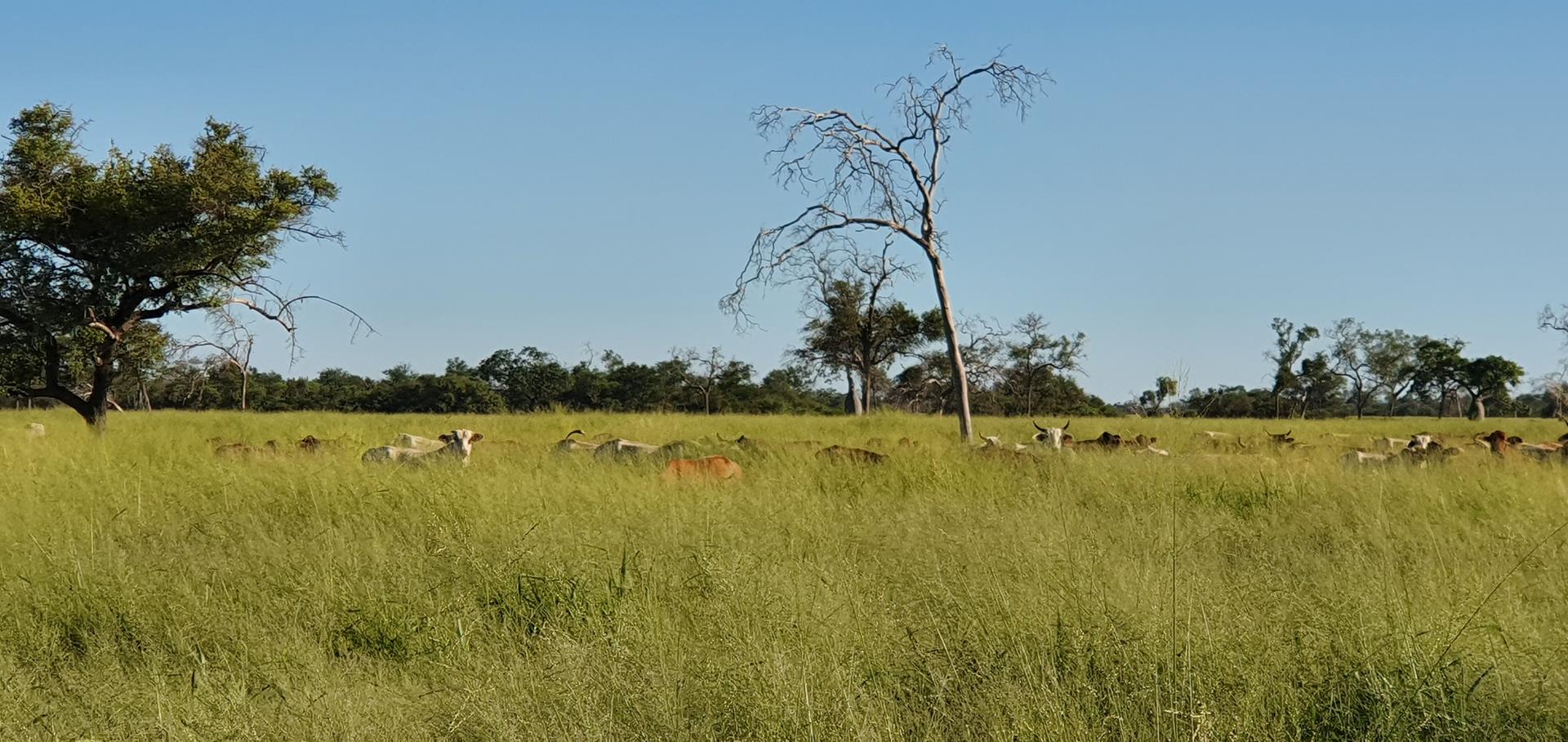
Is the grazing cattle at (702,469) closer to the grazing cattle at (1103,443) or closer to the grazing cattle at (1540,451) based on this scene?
the grazing cattle at (1103,443)

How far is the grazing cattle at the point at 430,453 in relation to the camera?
970cm

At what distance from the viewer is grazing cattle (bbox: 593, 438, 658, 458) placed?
10.4 metres

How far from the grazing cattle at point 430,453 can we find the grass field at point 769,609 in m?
1.71

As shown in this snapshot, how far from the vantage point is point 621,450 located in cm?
1077

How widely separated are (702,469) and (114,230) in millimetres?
9422

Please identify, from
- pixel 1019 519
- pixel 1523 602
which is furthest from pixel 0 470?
pixel 1523 602

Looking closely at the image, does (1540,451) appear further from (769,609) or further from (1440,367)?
(1440,367)

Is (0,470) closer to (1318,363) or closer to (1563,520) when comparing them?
(1563,520)

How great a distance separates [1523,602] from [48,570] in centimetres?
711

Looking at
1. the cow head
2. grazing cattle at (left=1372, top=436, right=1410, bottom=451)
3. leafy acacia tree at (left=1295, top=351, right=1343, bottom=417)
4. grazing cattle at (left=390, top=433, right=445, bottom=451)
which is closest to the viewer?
the cow head

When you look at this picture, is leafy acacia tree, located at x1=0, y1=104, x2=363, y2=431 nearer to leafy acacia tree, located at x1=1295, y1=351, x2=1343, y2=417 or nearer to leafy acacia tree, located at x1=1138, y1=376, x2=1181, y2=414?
leafy acacia tree, located at x1=1138, y1=376, x2=1181, y2=414

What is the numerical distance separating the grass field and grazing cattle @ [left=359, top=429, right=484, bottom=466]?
5.61ft

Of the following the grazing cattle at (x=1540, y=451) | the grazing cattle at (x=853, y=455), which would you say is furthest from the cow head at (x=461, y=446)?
the grazing cattle at (x=1540, y=451)

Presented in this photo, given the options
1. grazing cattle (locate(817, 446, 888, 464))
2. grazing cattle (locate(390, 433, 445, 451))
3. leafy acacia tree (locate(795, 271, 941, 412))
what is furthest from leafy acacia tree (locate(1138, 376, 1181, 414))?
leafy acacia tree (locate(795, 271, 941, 412))
